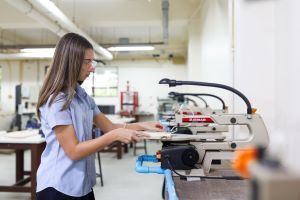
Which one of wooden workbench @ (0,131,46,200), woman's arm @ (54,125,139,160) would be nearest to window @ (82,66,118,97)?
wooden workbench @ (0,131,46,200)

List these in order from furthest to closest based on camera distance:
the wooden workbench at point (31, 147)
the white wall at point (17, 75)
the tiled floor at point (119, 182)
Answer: the white wall at point (17, 75), the tiled floor at point (119, 182), the wooden workbench at point (31, 147)

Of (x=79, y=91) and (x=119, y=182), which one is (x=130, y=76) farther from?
(x=79, y=91)

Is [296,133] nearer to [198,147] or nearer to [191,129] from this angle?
[198,147]

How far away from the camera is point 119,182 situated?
405cm

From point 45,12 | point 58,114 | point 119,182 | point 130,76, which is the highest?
point 45,12

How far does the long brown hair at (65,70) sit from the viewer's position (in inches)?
48.1

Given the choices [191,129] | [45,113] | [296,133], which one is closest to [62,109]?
[45,113]

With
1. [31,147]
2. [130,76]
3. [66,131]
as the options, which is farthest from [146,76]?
[66,131]

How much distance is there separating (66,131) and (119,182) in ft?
10.1

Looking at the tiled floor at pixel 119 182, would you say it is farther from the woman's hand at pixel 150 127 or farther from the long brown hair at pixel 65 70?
the long brown hair at pixel 65 70

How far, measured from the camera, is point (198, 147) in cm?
132

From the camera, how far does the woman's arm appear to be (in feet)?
3.76

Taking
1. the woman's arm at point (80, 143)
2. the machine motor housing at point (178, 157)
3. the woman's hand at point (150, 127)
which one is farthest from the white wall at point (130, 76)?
the woman's arm at point (80, 143)

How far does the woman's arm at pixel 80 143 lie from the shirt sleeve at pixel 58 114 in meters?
0.02
